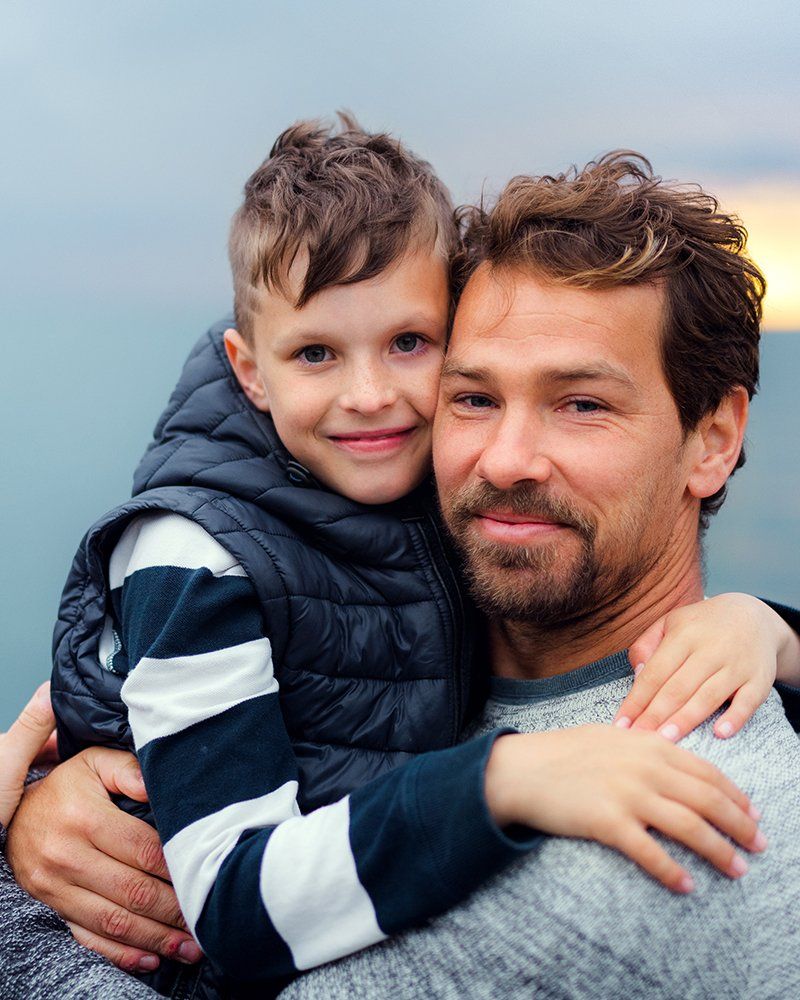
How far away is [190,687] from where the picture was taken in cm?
154

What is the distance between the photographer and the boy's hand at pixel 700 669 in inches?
60.3

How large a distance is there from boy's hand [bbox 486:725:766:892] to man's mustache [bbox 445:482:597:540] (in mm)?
530

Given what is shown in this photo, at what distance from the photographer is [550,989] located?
4.50 ft

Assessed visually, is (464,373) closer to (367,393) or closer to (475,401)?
(475,401)

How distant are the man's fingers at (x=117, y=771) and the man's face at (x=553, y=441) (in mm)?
624

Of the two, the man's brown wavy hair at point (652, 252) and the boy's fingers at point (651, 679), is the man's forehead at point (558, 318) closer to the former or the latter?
the man's brown wavy hair at point (652, 252)

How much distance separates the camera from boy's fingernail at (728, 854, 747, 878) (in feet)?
4.35

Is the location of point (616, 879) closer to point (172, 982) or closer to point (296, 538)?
point (296, 538)

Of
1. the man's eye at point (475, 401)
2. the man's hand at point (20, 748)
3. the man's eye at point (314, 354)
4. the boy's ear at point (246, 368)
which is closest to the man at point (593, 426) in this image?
the man's eye at point (475, 401)

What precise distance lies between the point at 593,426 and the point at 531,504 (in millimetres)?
164

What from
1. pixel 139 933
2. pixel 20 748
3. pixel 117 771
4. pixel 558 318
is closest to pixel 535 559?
pixel 558 318

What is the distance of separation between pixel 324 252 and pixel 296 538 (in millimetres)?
457

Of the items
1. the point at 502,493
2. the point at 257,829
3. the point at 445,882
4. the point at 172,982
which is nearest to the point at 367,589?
the point at 502,493

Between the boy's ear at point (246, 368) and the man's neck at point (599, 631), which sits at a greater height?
the boy's ear at point (246, 368)
